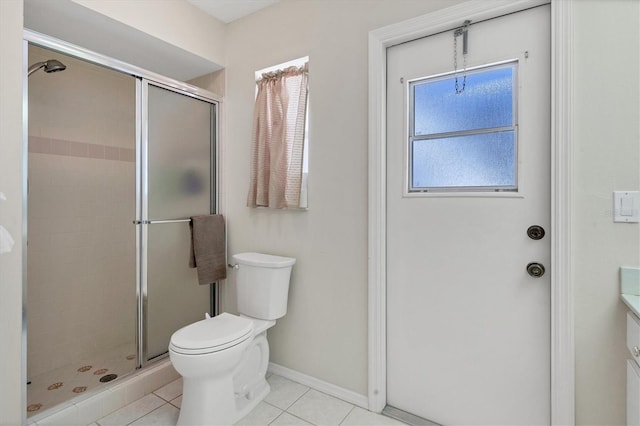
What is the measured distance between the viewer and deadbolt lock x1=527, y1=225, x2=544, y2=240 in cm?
143

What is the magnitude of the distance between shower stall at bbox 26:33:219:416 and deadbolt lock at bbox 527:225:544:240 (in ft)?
6.64

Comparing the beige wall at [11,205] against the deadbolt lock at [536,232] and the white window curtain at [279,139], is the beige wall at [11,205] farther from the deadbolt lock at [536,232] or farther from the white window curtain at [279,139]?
the deadbolt lock at [536,232]

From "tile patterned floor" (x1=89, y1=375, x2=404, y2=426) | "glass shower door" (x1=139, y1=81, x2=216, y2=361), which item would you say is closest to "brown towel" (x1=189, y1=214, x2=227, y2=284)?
"glass shower door" (x1=139, y1=81, x2=216, y2=361)

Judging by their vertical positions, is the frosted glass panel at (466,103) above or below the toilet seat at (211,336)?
above

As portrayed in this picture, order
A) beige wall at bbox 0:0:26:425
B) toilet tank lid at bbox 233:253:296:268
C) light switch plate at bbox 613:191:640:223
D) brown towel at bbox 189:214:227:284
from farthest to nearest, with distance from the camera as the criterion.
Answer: brown towel at bbox 189:214:227:284, toilet tank lid at bbox 233:253:296:268, beige wall at bbox 0:0:26:425, light switch plate at bbox 613:191:640:223

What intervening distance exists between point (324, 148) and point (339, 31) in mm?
689

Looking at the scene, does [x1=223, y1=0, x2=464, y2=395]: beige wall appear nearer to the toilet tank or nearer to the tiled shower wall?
the toilet tank

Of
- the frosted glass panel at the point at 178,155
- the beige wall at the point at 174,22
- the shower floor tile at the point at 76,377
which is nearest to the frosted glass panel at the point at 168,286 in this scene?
the frosted glass panel at the point at 178,155

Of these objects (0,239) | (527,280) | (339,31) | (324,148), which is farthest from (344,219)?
(0,239)

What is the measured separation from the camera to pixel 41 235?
2.19 meters

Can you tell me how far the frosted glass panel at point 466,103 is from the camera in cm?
152

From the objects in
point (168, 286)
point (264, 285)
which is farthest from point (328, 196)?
point (168, 286)

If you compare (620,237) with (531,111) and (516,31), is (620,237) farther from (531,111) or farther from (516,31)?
(516,31)

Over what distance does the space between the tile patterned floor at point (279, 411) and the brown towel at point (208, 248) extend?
74 cm
